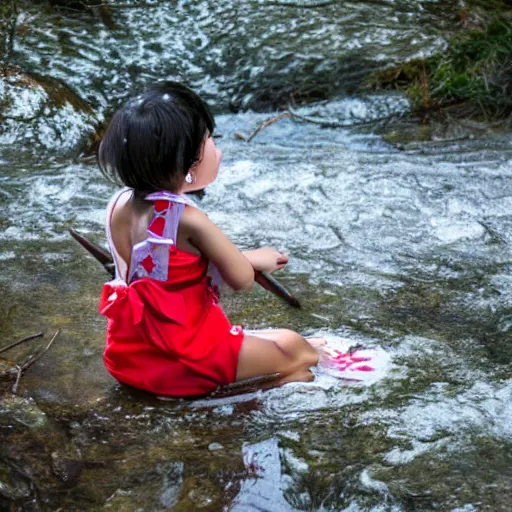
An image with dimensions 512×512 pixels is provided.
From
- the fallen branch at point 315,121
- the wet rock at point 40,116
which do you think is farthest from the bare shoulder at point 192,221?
the fallen branch at point 315,121

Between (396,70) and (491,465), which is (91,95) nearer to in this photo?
(396,70)

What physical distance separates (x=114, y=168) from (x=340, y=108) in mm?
4331

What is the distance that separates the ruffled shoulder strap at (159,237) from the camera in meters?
2.58

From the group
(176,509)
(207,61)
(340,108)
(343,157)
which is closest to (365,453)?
(176,509)

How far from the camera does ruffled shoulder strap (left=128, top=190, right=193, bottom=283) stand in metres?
2.58

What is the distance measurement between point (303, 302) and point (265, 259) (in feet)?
2.58

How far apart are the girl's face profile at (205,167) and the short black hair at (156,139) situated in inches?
1.4

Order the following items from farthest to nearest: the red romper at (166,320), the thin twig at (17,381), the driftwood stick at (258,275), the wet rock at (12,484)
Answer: the driftwood stick at (258,275), the thin twig at (17,381), the red romper at (166,320), the wet rock at (12,484)

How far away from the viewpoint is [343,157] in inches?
228

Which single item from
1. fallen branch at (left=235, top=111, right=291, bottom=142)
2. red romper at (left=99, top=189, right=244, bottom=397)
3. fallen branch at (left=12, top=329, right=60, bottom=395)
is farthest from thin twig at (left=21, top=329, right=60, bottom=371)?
fallen branch at (left=235, top=111, right=291, bottom=142)

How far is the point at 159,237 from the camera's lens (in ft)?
8.52

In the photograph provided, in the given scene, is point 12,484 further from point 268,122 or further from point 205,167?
point 268,122

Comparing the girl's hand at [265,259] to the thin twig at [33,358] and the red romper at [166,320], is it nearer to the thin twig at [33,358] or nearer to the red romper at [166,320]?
the red romper at [166,320]

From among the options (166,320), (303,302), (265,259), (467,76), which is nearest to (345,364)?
(265,259)
